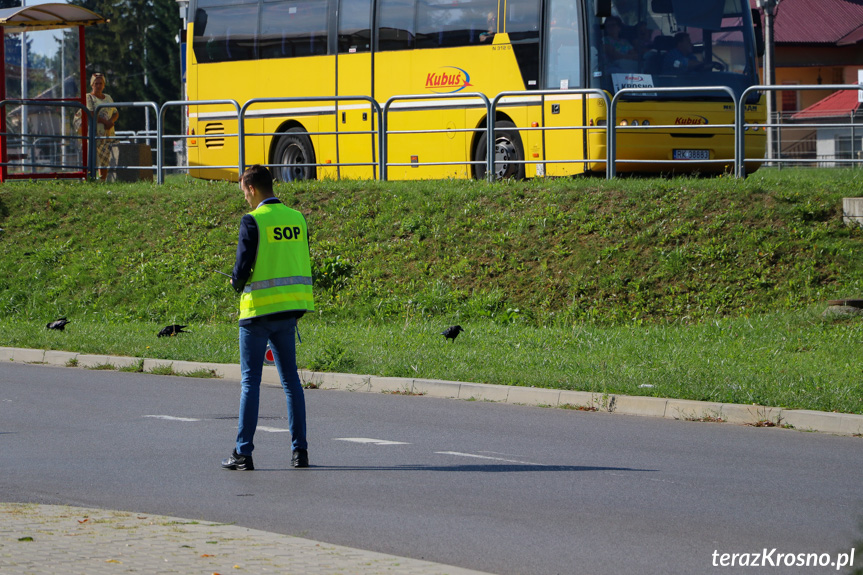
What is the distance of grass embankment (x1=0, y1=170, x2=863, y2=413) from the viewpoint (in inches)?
489

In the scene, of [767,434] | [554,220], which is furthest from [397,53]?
[767,434]

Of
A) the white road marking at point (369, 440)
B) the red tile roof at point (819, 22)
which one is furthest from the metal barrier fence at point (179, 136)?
the red tile roof at point (819, 22)

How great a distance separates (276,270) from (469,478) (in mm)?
1772

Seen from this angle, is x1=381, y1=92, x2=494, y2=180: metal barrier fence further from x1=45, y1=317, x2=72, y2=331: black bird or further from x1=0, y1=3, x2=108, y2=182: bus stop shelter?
x1=0, y1=3, x2=108, y2=182: bus stop shelter

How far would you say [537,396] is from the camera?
11367 millimetres

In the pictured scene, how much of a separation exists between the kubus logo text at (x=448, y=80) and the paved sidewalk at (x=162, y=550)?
53.3ft

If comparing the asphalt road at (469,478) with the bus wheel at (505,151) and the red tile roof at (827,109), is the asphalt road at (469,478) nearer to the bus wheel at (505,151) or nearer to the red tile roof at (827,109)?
the bus wheel at (505,151)

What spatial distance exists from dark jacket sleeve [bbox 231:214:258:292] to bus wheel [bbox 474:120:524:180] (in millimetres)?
12289

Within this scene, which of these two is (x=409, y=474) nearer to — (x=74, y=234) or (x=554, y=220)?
(x=554, y=220)

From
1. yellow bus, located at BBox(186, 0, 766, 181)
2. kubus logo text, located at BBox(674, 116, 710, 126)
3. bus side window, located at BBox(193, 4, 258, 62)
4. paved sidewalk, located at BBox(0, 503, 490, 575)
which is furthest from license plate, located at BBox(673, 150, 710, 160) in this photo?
paved sidewalk, located at BBox(0, 503, 490, 575)

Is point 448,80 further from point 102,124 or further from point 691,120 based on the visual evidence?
point 102,124

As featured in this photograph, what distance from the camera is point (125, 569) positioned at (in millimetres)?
5336

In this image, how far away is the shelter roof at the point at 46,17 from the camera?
2441cm

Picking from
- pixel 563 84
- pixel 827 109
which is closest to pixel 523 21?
pixel 563 84
